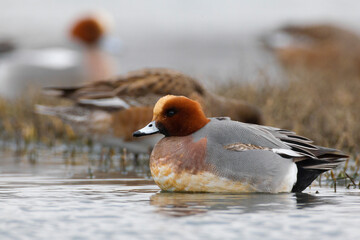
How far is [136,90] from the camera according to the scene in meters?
7.52

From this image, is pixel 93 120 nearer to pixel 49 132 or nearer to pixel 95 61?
pixel 49 132

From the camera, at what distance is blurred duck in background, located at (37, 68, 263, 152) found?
7426 millimetres

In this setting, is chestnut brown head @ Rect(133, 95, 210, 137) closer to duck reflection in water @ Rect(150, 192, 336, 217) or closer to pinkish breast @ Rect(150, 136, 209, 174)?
pinkish breast @ Rect(150, 136, 209, 174)

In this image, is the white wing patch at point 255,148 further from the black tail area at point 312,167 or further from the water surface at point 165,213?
the water surface at point 165,213

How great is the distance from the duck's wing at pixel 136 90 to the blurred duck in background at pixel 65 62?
4983 millimetres

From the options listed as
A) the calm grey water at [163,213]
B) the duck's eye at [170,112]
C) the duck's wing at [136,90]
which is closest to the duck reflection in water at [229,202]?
the calm grey water at [163,213]

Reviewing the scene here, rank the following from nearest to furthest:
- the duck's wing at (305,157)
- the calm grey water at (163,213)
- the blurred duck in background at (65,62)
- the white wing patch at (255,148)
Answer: the calm grey water at (163,213) → the white wing patch at (255,148) → the duck's wing at (305,157) → the blurred duck in background at (65,62)

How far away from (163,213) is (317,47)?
10852mm

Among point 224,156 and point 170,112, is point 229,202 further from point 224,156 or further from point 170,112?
point 170,112

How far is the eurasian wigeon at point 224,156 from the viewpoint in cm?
531

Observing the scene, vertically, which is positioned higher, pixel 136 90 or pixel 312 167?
pixel 136 90

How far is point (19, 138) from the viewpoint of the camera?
905cm

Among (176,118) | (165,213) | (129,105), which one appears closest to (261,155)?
(176,118)

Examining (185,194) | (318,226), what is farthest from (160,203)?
(318,226)
